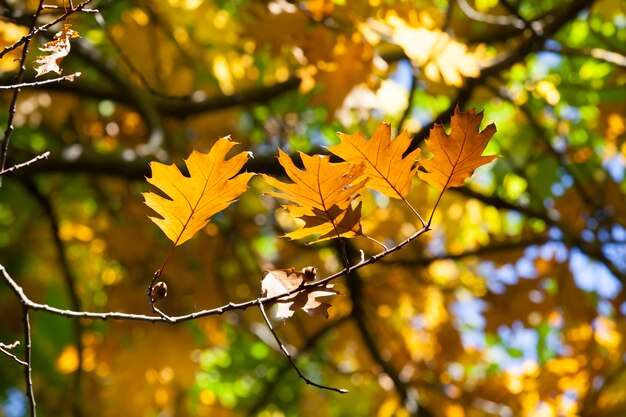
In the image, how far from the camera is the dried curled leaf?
900 mm

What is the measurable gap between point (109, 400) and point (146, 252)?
62 centimetres

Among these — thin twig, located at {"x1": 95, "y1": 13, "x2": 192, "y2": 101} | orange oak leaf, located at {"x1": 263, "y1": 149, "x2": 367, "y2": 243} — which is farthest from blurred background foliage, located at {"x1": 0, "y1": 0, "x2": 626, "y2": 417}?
orange oak leaf, located at {"x1": 263, "y1": 149, "x2": 367, "y2": 243}

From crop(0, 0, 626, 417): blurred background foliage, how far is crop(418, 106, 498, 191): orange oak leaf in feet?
3.37

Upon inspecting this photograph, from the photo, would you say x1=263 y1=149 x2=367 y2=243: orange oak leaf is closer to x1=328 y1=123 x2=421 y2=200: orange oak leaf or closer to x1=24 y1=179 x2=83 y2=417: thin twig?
x1=328 y1=123 x2=421 y2=200: orange oak leaf

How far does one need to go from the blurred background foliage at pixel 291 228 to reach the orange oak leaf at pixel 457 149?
40.5 inches

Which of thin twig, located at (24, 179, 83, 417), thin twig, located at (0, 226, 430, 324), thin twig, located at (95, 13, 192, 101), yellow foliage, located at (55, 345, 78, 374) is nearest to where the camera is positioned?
thin twig, located at (0, 226, 430, 324)

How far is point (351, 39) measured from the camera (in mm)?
1835

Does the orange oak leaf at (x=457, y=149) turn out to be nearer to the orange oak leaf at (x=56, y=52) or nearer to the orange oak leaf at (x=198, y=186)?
the orange oak leaf at (x=198, y=186)

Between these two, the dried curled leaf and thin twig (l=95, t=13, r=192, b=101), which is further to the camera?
thin twig (l=95, t=13, r=192, b=101)

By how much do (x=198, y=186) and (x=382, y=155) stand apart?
23cm

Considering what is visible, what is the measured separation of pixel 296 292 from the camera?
3.01 feet

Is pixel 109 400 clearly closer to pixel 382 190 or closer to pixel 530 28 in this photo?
pixel 530 28

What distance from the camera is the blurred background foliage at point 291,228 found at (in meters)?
2.30

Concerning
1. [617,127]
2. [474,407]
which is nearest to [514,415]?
[474,407]
